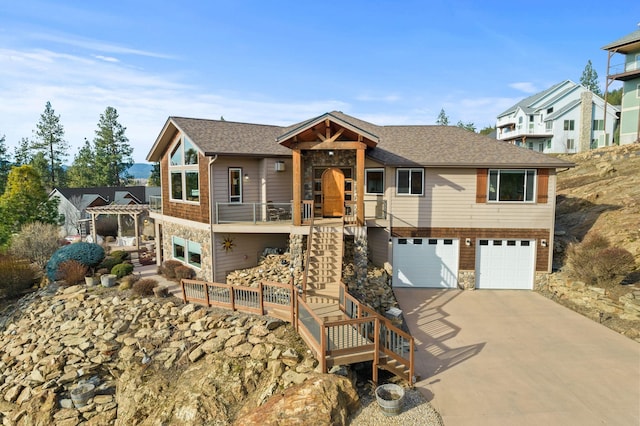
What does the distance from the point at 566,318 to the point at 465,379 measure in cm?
619

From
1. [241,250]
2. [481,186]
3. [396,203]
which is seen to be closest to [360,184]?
[396,203]

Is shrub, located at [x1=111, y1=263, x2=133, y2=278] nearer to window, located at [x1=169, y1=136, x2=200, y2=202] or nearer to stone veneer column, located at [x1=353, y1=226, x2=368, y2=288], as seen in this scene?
window, located at [x1=169, y1=136, x2=200, y2=202]

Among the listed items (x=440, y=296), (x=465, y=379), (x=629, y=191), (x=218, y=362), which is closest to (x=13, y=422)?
(x=218, y=362)

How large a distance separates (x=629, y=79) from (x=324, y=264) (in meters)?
34.3

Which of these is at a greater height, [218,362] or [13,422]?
[218,362]

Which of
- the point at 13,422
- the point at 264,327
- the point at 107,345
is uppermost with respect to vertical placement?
the point at 264,327

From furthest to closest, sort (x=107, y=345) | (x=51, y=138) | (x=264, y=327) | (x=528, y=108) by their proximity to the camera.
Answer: (x=51, y=138)
(x=528, y=108)
(x=107, y=345)
(x=264, y=327)

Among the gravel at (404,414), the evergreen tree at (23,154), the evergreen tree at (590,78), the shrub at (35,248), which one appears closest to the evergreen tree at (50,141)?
the evergreen tree at (23,154)

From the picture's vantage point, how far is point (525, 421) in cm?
757

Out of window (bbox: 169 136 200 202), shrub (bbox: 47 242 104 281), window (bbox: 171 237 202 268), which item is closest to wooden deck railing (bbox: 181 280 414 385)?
window (bbox: 171 237 202 268)

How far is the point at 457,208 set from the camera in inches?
628

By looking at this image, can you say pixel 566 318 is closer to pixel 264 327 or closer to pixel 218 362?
pixel 264 327

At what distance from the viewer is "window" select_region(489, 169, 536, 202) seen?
51.4 feet

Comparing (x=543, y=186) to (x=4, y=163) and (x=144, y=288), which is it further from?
(x=4, y=163)
